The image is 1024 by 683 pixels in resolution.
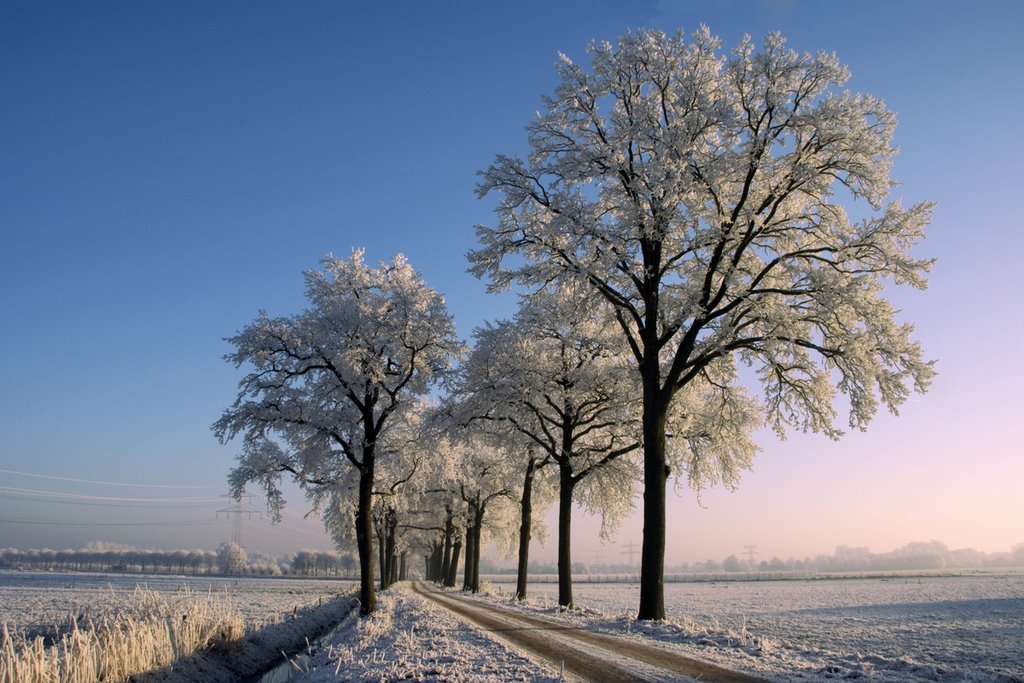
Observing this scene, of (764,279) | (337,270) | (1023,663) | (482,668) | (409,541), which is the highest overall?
(337,270)

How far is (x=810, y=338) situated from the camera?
1584 centimetres

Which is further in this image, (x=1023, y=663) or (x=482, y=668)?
(x=1023, y=663)

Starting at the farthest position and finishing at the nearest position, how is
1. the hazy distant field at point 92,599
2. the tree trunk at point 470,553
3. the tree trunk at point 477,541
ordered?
the tree trunk at point 470,553, the tree trunk at point 477,541, the hazy distant field at point 92,599

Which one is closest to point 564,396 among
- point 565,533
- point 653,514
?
point 565,533

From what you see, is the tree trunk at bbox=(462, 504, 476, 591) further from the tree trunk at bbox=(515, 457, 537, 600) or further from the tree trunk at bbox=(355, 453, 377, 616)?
the tree trunk at bbox=(355, 453, 377, 616)

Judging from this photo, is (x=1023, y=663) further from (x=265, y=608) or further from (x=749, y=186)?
(x=265, y=608)

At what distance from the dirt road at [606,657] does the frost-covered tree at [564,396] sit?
10732mm

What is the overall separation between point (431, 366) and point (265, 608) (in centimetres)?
1770

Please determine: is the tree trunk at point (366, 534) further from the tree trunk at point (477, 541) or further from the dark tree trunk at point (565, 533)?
the tree trunk at point (477, 541)

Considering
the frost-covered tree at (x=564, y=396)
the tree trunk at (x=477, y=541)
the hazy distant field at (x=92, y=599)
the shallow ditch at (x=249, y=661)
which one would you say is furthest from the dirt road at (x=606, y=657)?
the tree trunk at (x=477, y=541)

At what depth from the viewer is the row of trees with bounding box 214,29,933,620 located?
564 inches

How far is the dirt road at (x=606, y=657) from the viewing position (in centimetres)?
753

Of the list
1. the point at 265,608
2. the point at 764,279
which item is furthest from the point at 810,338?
the point at 265,608

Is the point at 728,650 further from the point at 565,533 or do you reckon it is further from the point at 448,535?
the point at 448,535
